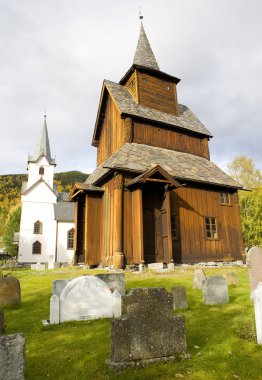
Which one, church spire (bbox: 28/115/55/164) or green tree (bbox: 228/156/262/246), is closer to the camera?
green tree (bbox: 228/156/262/246)

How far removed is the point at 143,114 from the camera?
21.2 metres

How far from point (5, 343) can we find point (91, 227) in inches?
613

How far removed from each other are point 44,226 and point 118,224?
32.5 metres

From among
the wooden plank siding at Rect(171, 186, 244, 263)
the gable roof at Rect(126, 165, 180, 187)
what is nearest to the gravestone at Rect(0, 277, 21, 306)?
the gable roof at Rect(126, 165, 180, 187)

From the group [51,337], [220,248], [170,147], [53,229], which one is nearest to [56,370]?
[51,337]

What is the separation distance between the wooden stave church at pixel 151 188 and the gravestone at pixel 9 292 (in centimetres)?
753

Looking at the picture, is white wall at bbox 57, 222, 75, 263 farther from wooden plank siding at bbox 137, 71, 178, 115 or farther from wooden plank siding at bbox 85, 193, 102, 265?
wooden plank siding at bbox 137, 71, 178, 115

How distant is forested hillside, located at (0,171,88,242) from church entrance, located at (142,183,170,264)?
89.8 meters

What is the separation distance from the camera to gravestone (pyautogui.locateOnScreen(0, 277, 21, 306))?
27.5ft

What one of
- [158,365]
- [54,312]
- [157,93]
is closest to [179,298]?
[54,312]

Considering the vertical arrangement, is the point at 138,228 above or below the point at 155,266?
above

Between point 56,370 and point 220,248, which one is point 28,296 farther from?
point 220,248

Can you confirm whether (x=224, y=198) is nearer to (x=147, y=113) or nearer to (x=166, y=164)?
(x=166, y=164)

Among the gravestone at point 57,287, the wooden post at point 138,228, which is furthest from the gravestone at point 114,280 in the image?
the wooden post at point 138,228
